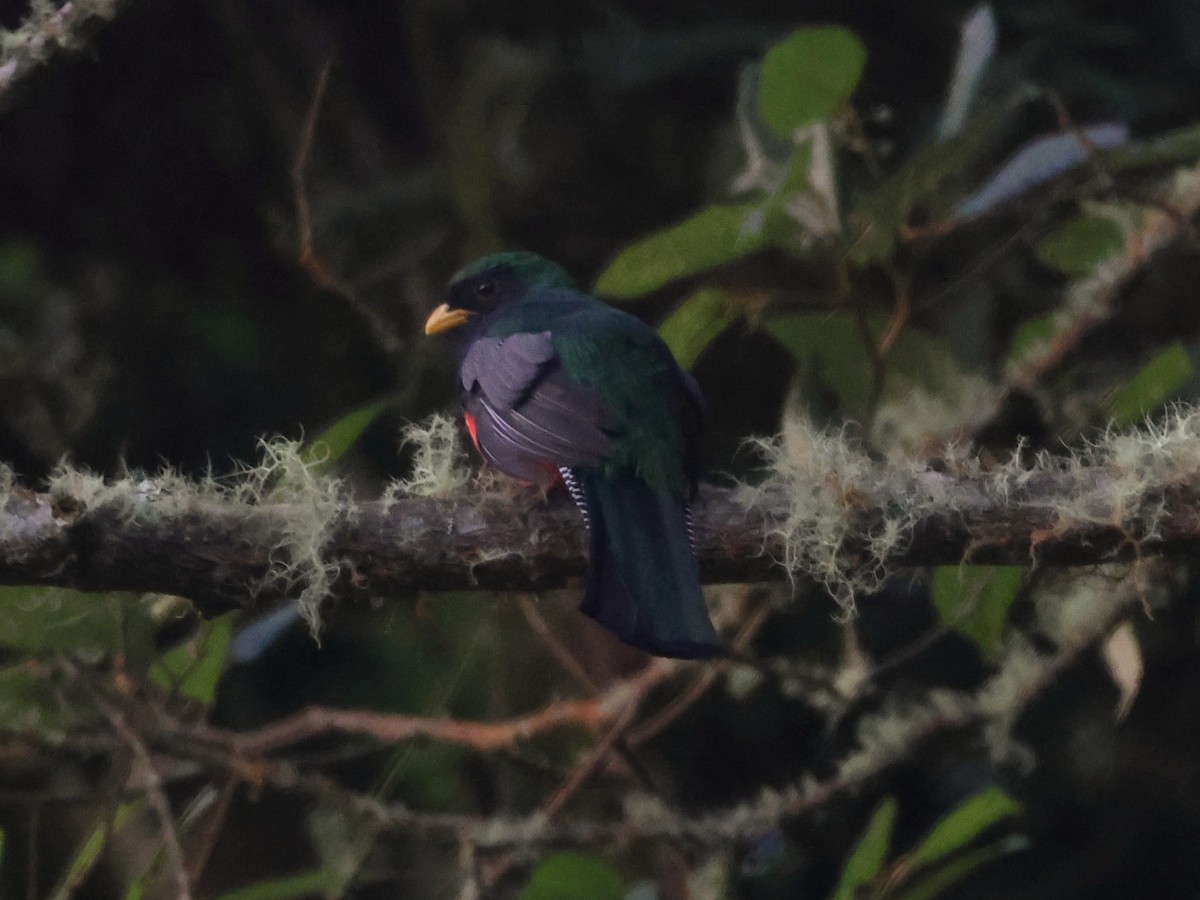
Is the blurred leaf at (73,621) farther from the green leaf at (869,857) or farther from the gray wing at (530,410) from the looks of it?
the green leaf at (869,857)

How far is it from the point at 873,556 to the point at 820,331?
71 centimetres

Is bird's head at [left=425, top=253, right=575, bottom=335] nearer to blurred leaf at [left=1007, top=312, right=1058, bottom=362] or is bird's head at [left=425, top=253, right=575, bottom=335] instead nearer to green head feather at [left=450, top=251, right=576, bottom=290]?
green head feather at [left=450, top=251, right=576, bottom=290]

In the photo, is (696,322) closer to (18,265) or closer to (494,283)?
(494,283)

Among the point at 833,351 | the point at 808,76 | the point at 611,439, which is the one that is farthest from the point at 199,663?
the point at 808,76

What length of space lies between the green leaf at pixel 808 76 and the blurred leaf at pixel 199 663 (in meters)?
1.17

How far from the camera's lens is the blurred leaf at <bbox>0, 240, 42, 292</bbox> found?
344 centimetres

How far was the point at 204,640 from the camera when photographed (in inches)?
88.9

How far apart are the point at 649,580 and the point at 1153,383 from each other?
35.2 inches

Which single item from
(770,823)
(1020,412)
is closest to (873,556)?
(770,823)

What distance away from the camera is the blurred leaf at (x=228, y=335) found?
135 inches

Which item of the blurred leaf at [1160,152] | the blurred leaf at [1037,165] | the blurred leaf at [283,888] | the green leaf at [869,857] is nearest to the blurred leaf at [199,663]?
the blurred leaf at [283,888]

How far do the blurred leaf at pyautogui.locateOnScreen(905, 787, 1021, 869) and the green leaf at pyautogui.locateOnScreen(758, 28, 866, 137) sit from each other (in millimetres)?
1077

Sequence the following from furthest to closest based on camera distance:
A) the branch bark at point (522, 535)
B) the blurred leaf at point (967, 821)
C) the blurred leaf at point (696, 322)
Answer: the blurred leaf at point (696, 322), the blurred leaf at point (967, 821), the branch bark at point (522, 535)

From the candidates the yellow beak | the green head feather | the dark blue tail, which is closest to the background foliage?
the yellow beak
